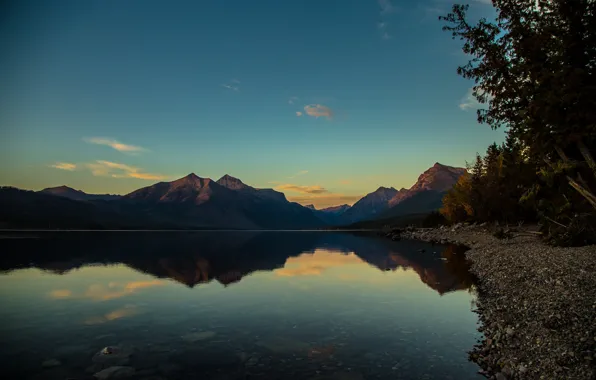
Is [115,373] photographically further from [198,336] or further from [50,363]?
[198,336]

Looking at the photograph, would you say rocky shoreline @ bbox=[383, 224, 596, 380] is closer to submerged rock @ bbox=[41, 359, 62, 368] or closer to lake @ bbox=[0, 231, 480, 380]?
lake @ bbox=[0, 231, 480, 380]

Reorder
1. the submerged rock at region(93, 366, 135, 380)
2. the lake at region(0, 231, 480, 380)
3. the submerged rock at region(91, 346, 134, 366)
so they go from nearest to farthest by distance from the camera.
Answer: the submerged rock at region(93, 366, 135, 380)
the lake at region(0, 231, 480, 380)
the submerged rock at region(91, 346, 134, 366)

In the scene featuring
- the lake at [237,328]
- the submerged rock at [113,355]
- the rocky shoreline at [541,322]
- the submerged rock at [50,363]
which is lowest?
the lake at [237,328]

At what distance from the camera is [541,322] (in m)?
14.9

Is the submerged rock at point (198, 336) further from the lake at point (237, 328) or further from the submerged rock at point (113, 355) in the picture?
the submerged rock at point (113, 355)

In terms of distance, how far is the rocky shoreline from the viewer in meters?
11.4

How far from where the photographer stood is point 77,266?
44.8 meters

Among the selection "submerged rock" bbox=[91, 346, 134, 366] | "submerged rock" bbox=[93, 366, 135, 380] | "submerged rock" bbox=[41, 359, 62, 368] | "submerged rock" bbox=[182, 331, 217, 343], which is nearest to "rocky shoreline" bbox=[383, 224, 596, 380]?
"submerged rock" bbox=[182, 331, 217, 343]

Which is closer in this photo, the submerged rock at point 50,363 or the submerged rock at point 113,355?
the submerged rock at point 50,363

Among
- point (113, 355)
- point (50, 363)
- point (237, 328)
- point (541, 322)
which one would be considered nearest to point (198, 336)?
point (237, 328)

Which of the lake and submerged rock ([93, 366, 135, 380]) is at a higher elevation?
submerged rock ([93, 366, 135, 380])

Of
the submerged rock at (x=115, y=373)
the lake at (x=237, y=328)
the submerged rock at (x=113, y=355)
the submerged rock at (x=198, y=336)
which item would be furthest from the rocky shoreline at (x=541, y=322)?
the submerged rock at (x=113, y=355)

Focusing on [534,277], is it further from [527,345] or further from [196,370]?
[196,370]

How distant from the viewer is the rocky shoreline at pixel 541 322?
37.6ft
